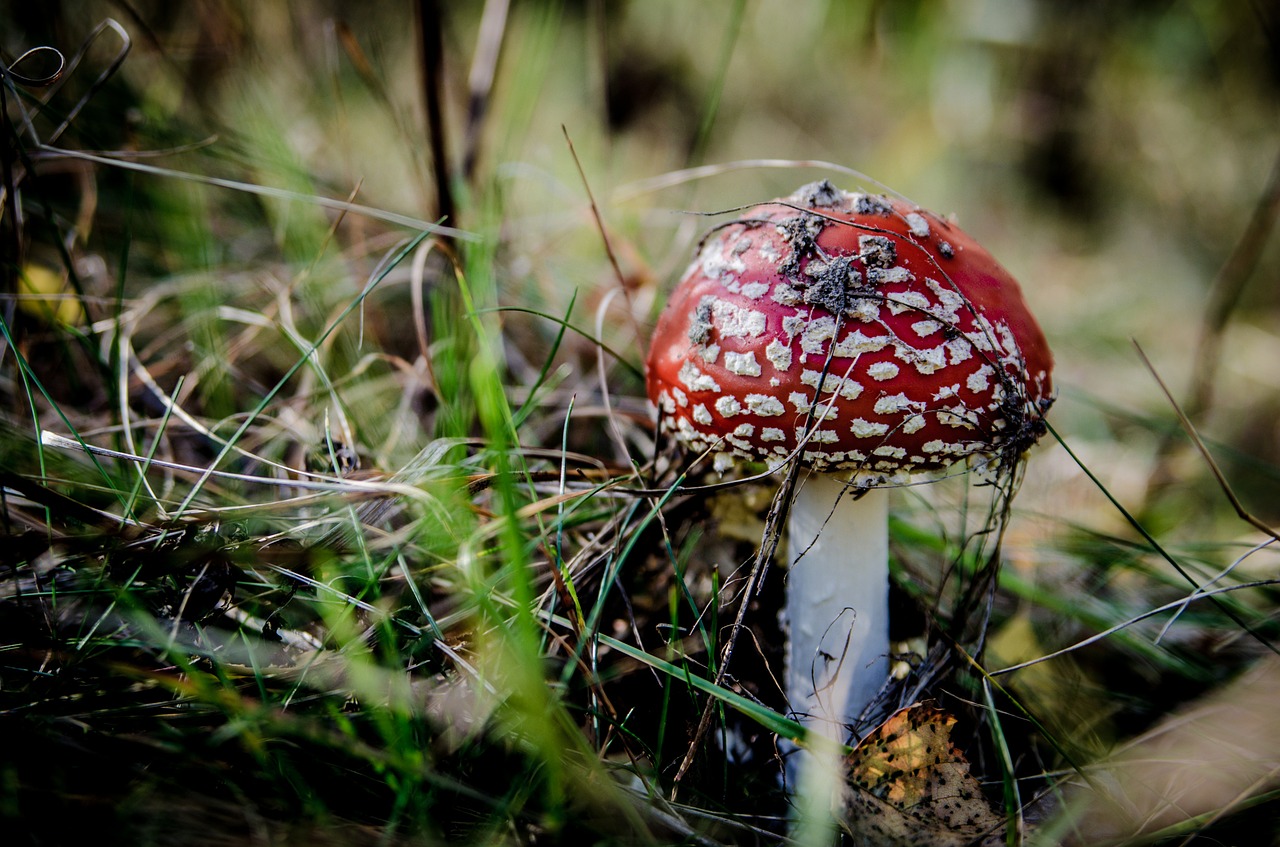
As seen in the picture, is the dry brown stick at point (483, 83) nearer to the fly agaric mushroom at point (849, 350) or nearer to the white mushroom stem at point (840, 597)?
the fly agaric mushroom at point (849, 350)

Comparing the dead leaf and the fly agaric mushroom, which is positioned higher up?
the fly agaric mushroom

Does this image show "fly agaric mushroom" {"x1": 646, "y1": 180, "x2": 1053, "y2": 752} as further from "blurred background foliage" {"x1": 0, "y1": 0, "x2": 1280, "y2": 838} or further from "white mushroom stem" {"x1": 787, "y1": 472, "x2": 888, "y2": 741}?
"blurred background foliage" {"x1": 0, "y1": 0, "x2": 1280, "y2": 838}

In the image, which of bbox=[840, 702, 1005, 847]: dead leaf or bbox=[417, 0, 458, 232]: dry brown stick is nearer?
bbox=[840, 702, 1005, 847]: dead leaf

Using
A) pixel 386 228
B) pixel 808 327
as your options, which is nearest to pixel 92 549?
pixel 808 327

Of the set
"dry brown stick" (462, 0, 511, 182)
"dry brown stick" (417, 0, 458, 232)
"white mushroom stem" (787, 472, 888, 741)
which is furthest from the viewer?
"dry brown stick" (462, 0, 511, 182)

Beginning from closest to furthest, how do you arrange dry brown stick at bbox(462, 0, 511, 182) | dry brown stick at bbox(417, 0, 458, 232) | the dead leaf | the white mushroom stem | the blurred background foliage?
the dead leaf
the white mushroom stem
the blurred background foliage
dry brown stick at bbox(417, 0, 458, 232)
dry brown stick at bbox(462, 0, 511, 182)

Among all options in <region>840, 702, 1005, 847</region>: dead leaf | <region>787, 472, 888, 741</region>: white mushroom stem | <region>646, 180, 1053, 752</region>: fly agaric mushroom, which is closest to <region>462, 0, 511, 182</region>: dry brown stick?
<region>646, 180, 1053, 752</region>: fly agaric mushroom

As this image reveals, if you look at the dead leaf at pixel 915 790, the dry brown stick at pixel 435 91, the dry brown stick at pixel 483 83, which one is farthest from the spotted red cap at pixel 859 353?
the dry brown stick at pixel 483 83
